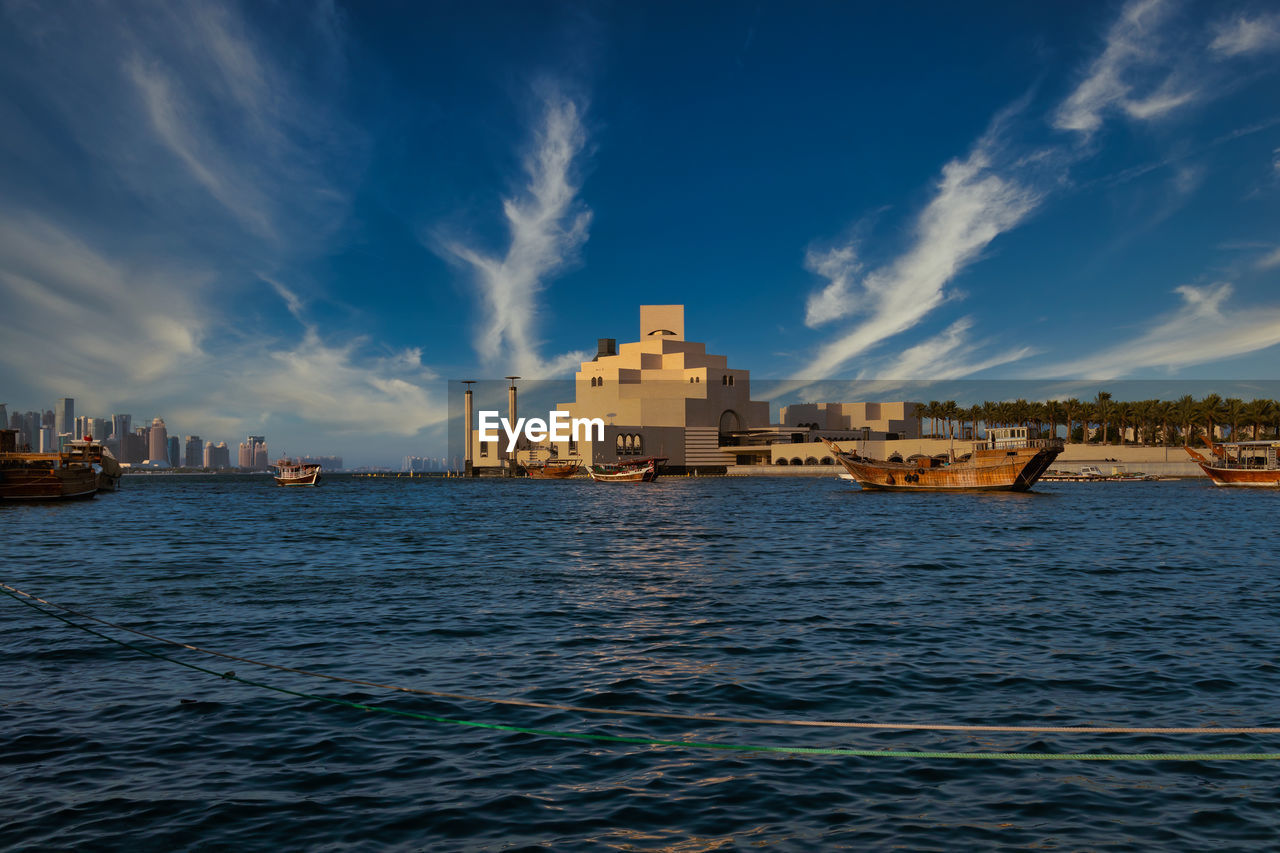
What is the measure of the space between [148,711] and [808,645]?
10722mm

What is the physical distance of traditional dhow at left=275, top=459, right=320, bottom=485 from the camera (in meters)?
155

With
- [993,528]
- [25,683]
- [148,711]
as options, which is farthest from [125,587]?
[993,528]

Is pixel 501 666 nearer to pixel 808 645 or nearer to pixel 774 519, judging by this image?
pixel 808 645

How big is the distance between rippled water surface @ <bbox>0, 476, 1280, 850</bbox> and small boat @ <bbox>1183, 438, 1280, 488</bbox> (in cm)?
8826

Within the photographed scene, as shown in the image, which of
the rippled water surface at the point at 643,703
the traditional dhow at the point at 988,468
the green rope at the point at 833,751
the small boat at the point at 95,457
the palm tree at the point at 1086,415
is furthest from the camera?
the palm tree at the point at 1086,415

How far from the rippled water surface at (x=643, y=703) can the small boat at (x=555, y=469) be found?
158848 millimetres

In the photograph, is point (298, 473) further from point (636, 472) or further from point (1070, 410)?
point (1070, 410)

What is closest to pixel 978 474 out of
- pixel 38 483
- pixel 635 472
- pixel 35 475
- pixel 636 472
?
pixel 636 472

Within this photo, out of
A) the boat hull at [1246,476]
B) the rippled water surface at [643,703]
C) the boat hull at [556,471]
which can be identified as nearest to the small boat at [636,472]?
the boat hull at [556,471]

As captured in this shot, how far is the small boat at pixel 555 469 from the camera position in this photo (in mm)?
189500

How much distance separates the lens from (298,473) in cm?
15975

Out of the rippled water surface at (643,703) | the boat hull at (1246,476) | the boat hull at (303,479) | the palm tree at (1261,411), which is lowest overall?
the rippled water surface at (643,703)

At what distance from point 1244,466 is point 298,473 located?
142244 mm

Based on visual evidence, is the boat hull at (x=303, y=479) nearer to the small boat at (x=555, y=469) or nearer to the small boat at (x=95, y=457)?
the small boat at (x=95, y=457)
